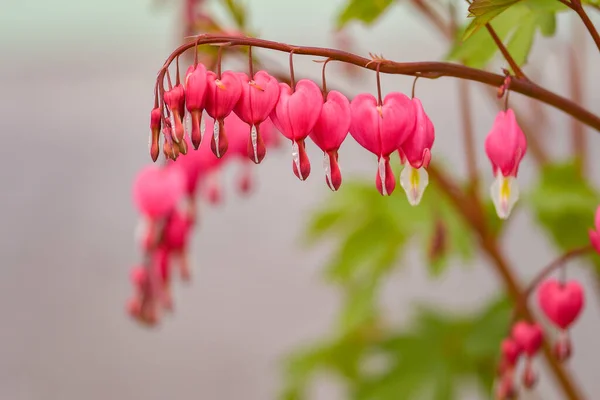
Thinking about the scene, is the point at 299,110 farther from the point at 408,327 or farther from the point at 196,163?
the point at 408,327

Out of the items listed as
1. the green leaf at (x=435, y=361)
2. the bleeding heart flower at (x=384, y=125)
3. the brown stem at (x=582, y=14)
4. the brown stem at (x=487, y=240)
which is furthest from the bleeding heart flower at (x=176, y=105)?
the green leaf at (x=435, y=361)

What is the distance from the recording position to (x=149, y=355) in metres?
1.99

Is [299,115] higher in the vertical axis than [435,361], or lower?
higher

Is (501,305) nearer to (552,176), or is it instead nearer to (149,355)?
(552,176)

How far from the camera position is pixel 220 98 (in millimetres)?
402

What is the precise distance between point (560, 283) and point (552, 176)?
38cm

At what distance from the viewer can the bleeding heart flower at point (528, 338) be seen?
591mm

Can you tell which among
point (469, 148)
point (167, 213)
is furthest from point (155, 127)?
point (469, 148)

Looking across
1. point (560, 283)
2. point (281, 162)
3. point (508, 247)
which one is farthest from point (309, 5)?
point (560, 283)

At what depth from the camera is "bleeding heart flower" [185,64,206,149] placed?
0.40 meters

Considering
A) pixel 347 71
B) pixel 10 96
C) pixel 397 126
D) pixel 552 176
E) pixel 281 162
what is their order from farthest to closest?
pixel 281 162 → pixel 10 96 → pixel 347 71 → pixel 552 176 → pixel 397 126

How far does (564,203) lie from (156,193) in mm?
501

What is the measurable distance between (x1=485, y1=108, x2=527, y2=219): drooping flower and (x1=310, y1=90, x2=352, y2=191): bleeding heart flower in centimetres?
9

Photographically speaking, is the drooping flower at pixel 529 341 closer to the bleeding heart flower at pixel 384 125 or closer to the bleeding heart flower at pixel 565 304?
the bleeding heart flower at pixel 565 304
